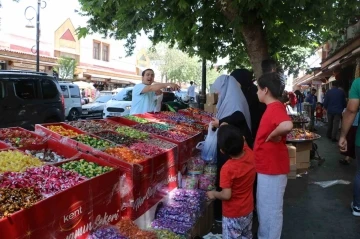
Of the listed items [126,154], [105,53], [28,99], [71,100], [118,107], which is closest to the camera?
[126,154]

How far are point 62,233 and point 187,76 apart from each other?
181 ft

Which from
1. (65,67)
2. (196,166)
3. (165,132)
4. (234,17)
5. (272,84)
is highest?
(65,67)

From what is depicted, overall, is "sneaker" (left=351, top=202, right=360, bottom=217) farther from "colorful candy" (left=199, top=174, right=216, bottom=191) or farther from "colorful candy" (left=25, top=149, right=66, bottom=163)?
"colorful candy" (left=25, top=149, right=66, bottom=163)

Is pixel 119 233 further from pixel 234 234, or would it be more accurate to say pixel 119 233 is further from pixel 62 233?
pixel 234 234

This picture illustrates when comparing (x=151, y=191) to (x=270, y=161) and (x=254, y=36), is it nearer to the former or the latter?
(x=270, y=161)

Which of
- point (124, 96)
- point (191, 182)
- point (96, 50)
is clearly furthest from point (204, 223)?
point (96, 50)

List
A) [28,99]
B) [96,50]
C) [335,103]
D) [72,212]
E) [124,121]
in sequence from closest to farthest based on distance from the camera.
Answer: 1. [72,212]
2. [124,121]
3. [28,99]
4. [335,103]
5. [96,50]

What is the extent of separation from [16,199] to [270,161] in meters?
2.17

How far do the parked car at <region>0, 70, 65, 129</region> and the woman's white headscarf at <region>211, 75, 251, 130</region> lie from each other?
265 inches

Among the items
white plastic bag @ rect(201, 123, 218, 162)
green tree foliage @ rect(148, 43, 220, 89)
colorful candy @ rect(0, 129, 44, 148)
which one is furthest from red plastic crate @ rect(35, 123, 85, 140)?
green tree foliage @ rect(148, 43, 220, 89)

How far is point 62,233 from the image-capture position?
2412mm

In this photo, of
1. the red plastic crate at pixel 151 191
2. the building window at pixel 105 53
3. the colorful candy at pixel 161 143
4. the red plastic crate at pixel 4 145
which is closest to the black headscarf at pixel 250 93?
the colorful candy at pixel 161 143

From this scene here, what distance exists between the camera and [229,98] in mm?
3994

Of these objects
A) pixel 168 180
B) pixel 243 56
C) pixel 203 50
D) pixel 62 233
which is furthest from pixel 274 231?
pixel 243 56
